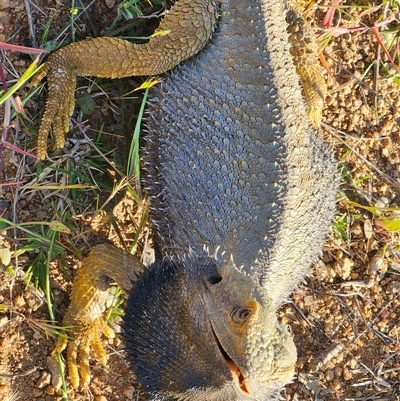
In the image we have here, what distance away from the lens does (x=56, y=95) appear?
10.4 ft

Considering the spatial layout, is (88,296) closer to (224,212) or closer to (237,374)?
(224,212)

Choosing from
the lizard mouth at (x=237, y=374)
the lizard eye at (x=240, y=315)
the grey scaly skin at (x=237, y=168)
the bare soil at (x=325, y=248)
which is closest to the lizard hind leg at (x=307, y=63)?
the grey scaly skin at (x=237, y=168)

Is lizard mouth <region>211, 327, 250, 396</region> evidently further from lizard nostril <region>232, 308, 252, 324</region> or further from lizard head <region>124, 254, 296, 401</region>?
lizard nostril <region>232, 308, 252, 324</region>

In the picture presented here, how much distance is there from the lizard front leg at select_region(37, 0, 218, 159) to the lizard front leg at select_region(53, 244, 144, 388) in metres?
0.59

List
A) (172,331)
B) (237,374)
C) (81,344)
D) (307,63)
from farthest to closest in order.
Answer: (307,63) → (81,344) → (172,331) → (237,374)

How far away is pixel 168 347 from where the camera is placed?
2.57 meters

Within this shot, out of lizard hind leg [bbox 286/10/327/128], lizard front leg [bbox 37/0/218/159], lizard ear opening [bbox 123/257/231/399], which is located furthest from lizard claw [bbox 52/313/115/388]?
lizard hind leg [bbox 286/10/327/128]

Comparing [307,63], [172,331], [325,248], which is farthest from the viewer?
[325,248]

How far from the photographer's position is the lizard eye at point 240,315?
246cm

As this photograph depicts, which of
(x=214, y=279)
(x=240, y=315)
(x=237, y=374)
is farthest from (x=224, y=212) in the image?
(x=237, y=374)

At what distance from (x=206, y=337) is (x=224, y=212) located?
2.21ft

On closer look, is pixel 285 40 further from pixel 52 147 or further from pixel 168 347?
pixel 168 347

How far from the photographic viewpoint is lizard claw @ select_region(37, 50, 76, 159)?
3.14 m

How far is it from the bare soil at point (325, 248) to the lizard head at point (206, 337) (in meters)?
0.71
